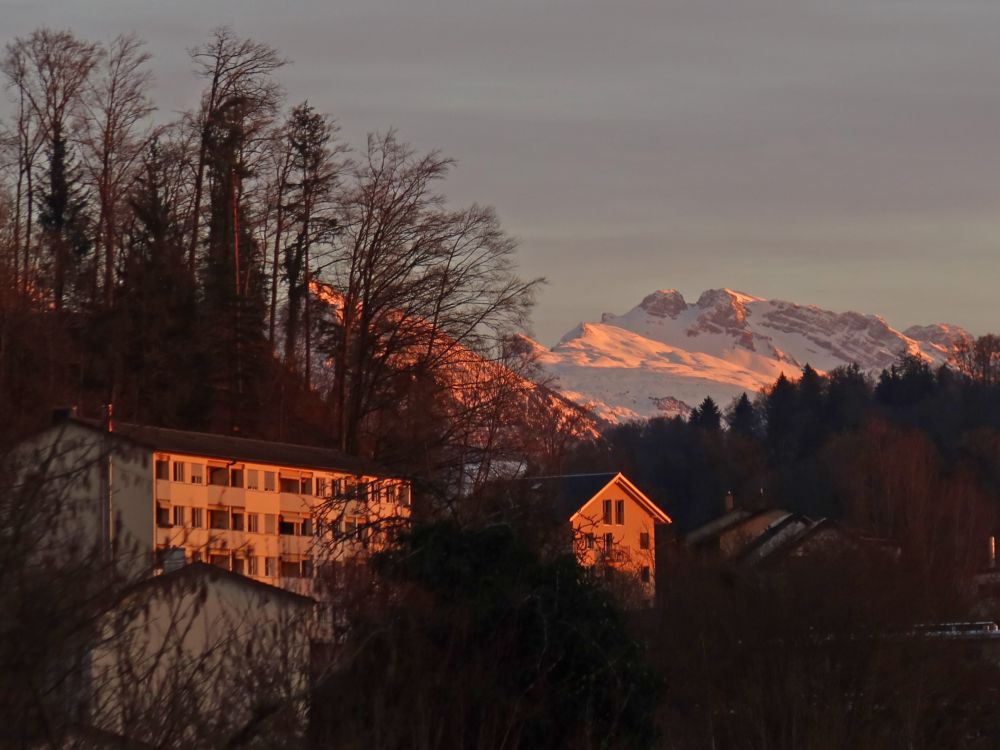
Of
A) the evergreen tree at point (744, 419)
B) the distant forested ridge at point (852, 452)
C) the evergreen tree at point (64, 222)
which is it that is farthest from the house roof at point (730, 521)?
the evergreen tree at point (744, 419)

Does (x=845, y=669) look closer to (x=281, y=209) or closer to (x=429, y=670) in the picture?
(x=429, y=670)

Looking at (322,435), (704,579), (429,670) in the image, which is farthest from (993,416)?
(429,670)

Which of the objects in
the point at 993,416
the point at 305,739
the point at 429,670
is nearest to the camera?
the point at 305,739

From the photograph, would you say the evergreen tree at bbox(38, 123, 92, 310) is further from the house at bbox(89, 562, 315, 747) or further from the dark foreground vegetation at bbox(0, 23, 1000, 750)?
the house at bbox(89, 562, 315, 747)

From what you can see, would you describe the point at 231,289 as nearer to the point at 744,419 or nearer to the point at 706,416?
the point at 744,419

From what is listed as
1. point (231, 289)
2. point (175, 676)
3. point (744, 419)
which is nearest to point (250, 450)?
point (231, 289)

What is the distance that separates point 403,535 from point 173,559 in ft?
18.7

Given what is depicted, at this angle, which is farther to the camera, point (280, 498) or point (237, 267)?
point (237, 267)

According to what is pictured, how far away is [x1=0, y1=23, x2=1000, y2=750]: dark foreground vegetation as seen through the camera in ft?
23.4

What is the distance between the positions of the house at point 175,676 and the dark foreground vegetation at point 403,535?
0.07 ft

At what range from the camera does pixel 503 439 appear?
4072 centimetres

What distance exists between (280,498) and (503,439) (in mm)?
7566

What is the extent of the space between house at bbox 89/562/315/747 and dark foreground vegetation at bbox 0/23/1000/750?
0.02 metres

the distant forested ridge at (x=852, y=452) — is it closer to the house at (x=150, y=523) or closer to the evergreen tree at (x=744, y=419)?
the evergreen tree at (x=744, y=419)
